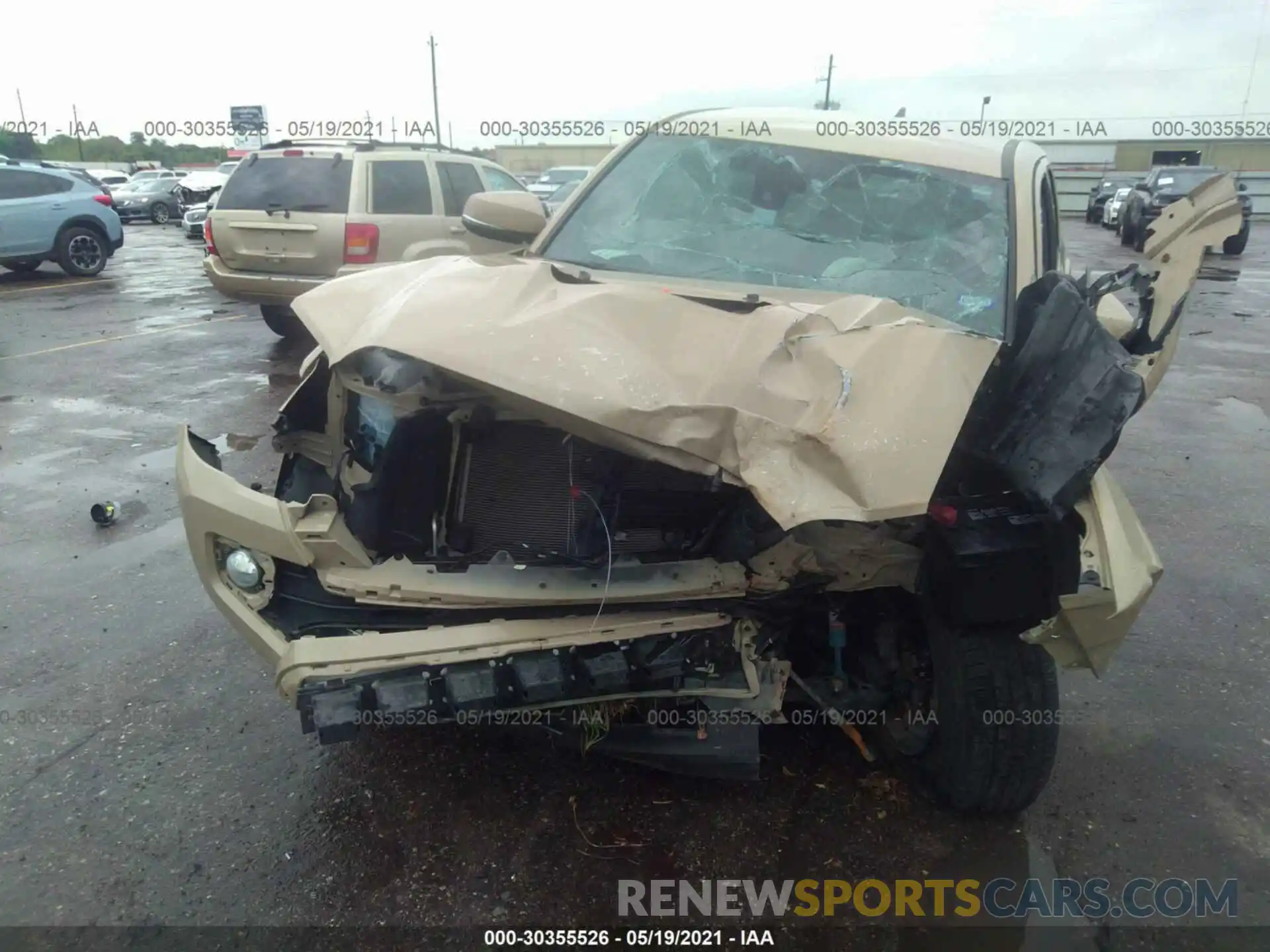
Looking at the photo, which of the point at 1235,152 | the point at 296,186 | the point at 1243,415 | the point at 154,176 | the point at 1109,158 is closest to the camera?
the point at 1243,415

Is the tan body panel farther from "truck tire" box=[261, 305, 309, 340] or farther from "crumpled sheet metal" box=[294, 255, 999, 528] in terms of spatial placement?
"truck tire" box=[261, 305, 309, 340]

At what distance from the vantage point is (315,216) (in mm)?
8383

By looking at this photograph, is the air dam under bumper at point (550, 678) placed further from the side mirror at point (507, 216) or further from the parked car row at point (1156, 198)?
the parked car row at point (1156, 198)

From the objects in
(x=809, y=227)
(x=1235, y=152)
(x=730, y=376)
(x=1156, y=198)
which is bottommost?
(x=1156, y=198)

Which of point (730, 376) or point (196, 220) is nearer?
point (730, 376)

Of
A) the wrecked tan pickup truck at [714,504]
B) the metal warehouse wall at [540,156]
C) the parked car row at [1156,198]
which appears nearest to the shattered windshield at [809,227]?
the wrecked tan pickup truck at [714,504]

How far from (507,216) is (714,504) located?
68.3 inches

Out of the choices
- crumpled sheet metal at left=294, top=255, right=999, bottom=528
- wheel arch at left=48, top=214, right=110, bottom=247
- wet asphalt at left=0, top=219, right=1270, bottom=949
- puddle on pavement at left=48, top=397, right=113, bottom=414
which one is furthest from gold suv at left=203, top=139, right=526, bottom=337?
wheel arch at left=48, top=214, right=110, bottom=247

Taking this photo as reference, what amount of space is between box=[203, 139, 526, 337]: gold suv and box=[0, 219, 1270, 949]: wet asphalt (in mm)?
4562

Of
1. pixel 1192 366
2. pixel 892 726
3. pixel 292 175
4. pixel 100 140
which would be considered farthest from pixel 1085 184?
pixel 100 140

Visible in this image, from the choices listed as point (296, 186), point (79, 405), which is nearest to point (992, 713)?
point (79, 405)

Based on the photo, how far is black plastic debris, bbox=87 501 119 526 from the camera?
470 cm

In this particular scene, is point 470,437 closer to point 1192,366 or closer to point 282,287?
point 282,287

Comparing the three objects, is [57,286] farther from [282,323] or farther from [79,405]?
[79,405]
